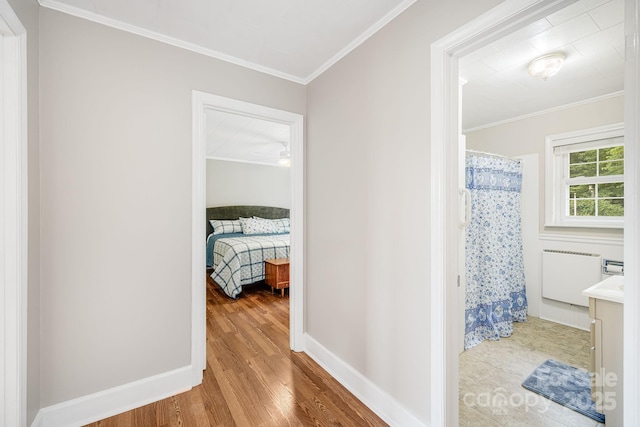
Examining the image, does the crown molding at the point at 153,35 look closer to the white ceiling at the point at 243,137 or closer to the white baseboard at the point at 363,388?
the white ceiling at the point at 243,137

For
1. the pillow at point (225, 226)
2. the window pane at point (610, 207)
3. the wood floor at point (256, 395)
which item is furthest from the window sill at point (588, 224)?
the pillow at point (225, 226)

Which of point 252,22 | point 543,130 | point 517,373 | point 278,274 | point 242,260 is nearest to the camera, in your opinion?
point 252,22

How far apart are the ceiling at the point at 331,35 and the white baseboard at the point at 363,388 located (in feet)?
7.65

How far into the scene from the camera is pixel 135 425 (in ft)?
5.41

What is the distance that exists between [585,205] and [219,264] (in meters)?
4.97

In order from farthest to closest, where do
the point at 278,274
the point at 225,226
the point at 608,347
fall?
the point at 225,226 < the point at 278,274 < the point at 608,347

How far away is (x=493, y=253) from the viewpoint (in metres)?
2.97

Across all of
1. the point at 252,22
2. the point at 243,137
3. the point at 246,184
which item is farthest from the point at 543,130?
the point at 246,184

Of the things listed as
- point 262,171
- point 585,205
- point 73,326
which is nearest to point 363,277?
point 73,326

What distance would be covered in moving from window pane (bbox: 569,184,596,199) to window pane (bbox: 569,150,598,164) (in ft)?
0.94

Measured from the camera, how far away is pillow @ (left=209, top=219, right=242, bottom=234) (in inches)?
223

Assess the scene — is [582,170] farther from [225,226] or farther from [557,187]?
[225,226]

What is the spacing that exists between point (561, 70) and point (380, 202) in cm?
206

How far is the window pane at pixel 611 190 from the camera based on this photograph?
290 centimetres
